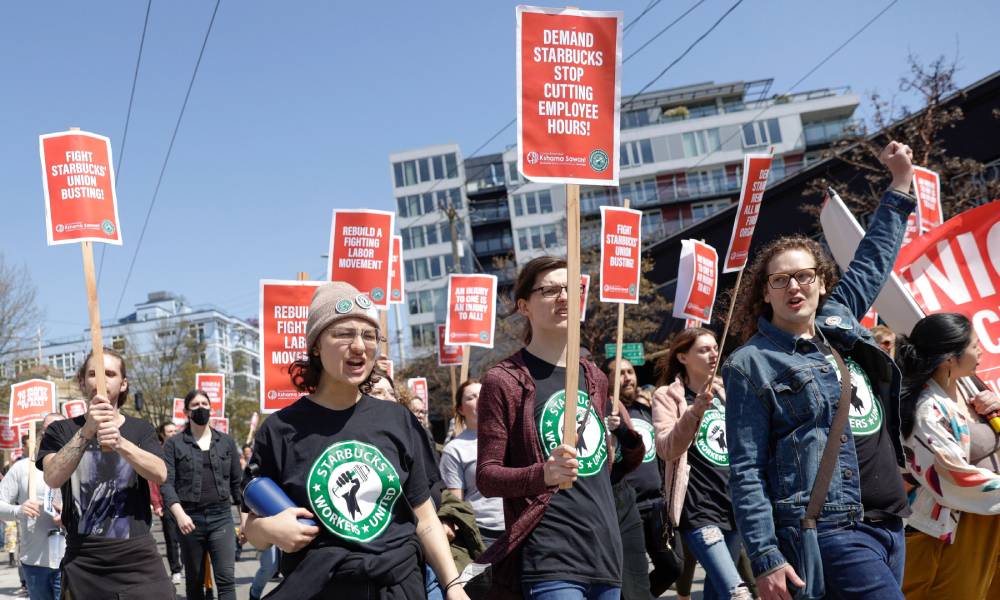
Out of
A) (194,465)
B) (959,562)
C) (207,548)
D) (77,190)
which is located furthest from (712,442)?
(194,465)

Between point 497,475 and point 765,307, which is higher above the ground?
point 765,307

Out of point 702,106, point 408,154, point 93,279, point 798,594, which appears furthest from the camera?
point 408,154

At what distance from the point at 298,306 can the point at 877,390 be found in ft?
16.1

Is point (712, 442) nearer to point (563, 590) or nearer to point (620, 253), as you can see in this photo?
point (563, 590)

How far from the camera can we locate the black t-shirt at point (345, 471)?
335 cm

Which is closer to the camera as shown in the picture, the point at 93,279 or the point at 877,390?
the point at 877,390

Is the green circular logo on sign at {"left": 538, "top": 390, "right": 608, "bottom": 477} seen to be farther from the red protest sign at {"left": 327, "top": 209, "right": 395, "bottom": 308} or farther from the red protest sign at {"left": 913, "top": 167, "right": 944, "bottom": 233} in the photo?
the red protest sign at {"left": 913, "top": 167, "right": 944, "bottom": 233}

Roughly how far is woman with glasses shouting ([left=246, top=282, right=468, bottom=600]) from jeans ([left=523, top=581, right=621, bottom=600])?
0.45 meters

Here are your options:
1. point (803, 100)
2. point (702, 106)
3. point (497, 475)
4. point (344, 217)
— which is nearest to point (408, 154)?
point (702, 106)

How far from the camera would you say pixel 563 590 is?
12.6 ft

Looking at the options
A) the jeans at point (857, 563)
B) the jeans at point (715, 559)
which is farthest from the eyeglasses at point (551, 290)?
the jeans at point (715, 559)

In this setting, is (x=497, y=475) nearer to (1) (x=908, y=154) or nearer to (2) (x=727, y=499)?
(1) (x=908, y=154)

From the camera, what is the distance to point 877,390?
3984 mm

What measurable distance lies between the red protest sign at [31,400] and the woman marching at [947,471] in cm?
1201
